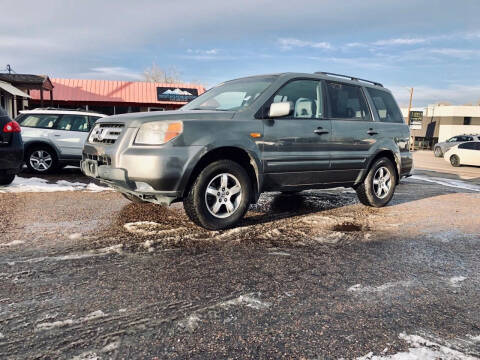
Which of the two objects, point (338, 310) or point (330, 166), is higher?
point (330, 166)

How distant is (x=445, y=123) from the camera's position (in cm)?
4975

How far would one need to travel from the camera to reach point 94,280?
9.25ft

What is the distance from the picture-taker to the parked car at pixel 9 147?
5988mm

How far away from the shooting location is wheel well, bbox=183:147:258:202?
13.7ft

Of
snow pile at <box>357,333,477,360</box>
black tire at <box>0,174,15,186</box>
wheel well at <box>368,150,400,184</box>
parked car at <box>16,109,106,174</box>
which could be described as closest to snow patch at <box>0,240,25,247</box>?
snow pile at <box>357,333,477,360</box>

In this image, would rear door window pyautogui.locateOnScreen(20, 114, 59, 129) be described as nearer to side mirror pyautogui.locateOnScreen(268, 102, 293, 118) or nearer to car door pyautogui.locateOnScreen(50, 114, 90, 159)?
car door pyautogui.locateOnScreen(50, 114, 90, 159)

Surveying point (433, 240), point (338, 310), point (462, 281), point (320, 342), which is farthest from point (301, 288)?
point (433, 240)

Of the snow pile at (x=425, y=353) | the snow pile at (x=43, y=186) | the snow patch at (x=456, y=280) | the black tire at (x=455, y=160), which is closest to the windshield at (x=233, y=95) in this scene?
the snow patch at (x=456, y=280)

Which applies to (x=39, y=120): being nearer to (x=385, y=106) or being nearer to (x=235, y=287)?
(x=385, y=106)

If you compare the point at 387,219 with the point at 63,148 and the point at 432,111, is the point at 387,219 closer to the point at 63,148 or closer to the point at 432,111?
the point at 63,148

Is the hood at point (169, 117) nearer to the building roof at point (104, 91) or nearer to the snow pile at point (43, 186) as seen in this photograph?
the snow pile at point (43, 186)

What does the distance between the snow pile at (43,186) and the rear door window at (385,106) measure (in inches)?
191

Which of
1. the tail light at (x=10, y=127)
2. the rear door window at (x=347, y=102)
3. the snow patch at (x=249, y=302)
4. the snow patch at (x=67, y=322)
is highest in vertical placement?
the rear door window at (x=347, y=102)

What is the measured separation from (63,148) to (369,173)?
7.05m
